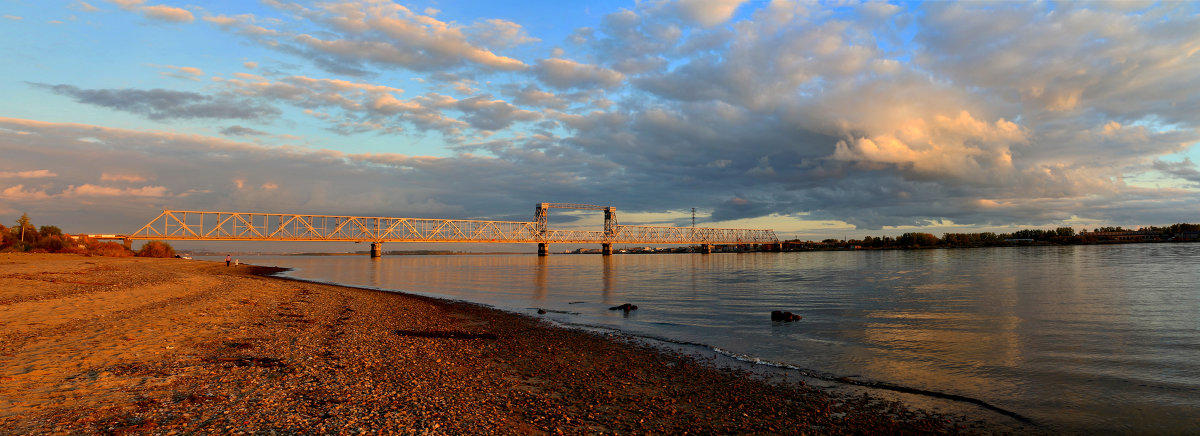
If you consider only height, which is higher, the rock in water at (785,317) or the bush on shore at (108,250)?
the bush on shore at (108,250)

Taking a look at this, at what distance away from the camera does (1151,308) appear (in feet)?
77.4

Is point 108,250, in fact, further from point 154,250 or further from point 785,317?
point 785,317

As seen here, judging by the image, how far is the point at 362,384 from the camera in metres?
9.33

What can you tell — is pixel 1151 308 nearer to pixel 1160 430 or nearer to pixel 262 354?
pixel 1160 430

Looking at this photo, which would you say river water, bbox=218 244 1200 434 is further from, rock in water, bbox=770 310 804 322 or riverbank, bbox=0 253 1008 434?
riverbank, bbox=0 253 1008 434

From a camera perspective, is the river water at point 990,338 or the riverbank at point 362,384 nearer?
the riverbank at point 362,384

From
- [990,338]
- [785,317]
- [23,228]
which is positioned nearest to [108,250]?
[23,228]

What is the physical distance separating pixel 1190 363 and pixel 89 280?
4421 centimetres

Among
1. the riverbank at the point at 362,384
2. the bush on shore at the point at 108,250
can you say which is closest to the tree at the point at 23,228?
the bush on shore at the point at 108,250

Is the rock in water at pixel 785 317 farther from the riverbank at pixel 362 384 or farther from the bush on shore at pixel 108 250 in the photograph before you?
the bush on shore at pixel 108 250

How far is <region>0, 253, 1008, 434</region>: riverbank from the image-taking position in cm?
739

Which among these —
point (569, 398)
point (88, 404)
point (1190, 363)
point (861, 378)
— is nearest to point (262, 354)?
point (88, 404)

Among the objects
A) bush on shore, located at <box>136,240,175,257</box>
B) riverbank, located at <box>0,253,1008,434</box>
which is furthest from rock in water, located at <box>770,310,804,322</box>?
bush on shore, located at <box>136,240,175,257</box>

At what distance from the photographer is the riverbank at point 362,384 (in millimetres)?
7387
